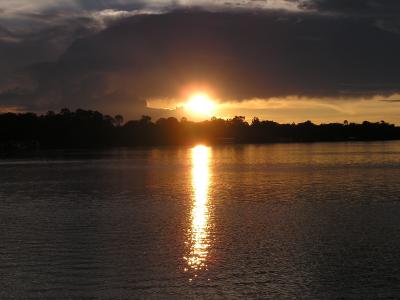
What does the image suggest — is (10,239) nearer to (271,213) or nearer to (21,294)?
(21,294)

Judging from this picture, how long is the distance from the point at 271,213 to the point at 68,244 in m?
13.1

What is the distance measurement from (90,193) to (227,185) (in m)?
13.3

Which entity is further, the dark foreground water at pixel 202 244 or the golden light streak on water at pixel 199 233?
the golden light streak on water at pixel 199 233

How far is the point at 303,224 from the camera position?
29.0 meters

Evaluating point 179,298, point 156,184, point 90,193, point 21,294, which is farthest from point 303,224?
point 156,184

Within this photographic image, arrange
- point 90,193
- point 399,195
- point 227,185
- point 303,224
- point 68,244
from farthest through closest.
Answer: point 227,185 → point 90,193 → point 399,195 → point 303,224 → point 68,244

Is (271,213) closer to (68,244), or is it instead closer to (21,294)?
(68,244)

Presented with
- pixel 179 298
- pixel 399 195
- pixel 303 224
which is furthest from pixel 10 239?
pixel 399 195

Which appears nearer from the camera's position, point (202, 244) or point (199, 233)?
point (202, 244)

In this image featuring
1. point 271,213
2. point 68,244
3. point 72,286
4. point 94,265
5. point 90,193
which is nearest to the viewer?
point 72,286

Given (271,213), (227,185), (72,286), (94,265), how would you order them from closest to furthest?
(72,286)
(94,265)
(271,213)
(227,185)

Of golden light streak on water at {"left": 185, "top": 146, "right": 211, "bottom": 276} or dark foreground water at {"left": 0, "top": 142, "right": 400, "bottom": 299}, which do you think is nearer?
dark foreground water at {"left": 0, "top": 142, "right": 400, "bottom": 299}

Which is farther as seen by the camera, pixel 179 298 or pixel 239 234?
pixel 239 234

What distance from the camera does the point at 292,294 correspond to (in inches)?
659
